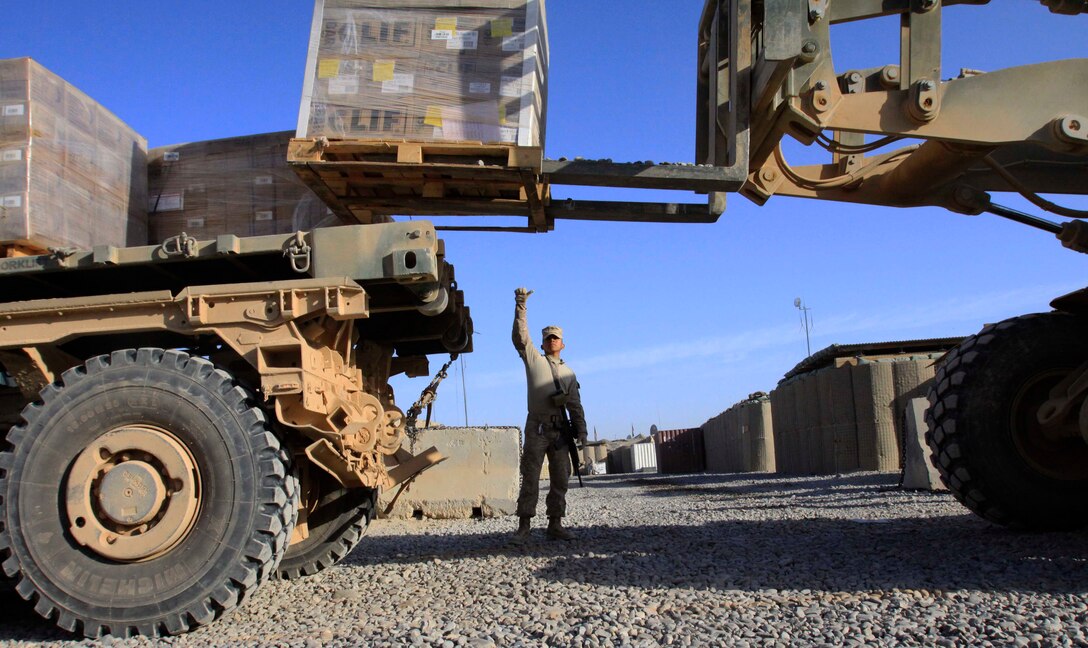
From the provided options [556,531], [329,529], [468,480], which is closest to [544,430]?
[556,531]

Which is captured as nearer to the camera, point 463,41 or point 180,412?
point 180,412

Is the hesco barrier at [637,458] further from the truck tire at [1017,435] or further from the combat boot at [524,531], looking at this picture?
the truck tire at [1017,435]

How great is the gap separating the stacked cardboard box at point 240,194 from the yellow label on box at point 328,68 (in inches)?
26.9

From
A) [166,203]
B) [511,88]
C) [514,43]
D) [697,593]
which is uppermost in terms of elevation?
[514,43]

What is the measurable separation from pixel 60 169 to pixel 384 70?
6.38ft

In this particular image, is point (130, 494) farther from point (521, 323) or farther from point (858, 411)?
point (858, 411)

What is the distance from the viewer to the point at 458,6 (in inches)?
198

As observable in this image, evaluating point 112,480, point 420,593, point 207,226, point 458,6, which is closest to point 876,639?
point 420,593

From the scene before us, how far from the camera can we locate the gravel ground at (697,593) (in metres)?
3.68

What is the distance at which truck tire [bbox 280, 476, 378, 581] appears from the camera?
582 cm

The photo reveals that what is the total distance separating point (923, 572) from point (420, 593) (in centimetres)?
269

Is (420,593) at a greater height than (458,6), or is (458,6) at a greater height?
(458,6)

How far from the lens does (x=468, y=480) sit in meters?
10.4

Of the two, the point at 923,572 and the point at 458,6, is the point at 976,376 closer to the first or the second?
the point at 923,572
